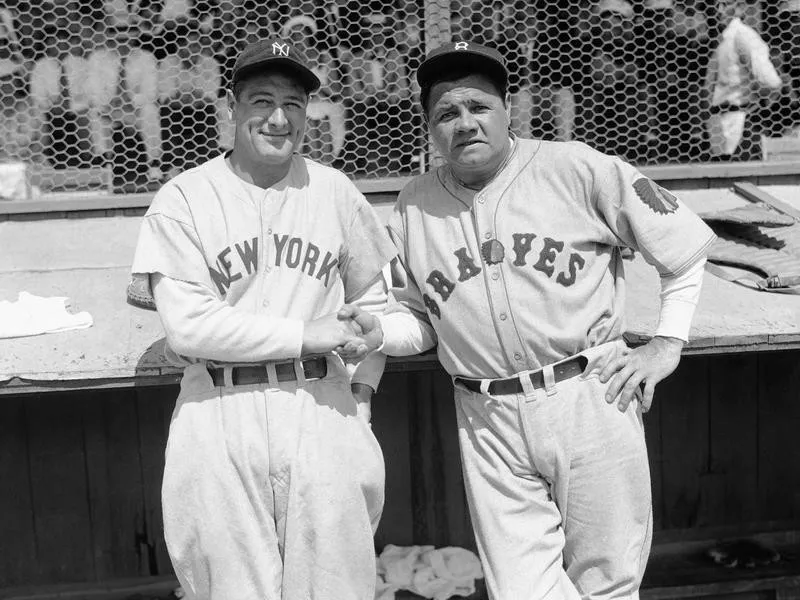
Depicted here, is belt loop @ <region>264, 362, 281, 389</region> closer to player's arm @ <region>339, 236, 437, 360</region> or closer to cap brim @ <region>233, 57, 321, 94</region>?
player's arm @ <region>339, 236, 437, 360</region>

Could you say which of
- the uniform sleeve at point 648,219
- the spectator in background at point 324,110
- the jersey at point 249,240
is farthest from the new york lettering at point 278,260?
the spectator in background at point 324,110

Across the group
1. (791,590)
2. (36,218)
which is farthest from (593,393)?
(36,218)

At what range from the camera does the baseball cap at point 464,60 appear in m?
2.51

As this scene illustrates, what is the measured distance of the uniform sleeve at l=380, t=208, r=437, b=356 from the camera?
8.75 ft

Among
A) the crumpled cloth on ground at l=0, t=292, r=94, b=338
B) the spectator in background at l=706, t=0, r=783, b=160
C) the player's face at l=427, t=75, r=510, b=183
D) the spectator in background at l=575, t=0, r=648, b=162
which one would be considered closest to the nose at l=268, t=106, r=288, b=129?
the player's face at l=427, t=75, r=510, b=183

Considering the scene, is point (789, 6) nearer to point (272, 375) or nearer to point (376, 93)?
point (376, 93)

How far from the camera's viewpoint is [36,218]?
3842 millimetres

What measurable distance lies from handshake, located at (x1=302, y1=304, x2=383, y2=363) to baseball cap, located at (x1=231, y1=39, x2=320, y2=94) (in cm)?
61

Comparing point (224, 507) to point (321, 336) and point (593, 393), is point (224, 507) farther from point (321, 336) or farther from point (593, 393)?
point (593, 393)

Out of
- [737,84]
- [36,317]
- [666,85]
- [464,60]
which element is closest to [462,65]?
[464,60]

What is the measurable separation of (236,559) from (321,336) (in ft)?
1.94

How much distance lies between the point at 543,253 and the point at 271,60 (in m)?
0.86

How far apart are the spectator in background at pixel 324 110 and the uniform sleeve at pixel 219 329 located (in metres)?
2.04

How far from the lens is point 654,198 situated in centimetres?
256
